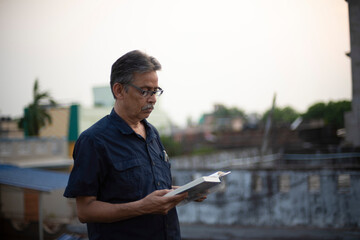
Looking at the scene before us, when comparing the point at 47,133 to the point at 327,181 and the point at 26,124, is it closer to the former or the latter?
the point at 26,124

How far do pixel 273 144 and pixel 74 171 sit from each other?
2136cm

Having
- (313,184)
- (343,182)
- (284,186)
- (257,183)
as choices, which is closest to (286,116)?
(313,184)

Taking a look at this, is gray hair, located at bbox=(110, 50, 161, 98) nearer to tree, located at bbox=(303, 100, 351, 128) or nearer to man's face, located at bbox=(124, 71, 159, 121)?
man's face, located at bbox=(124, 71, 159, 121)

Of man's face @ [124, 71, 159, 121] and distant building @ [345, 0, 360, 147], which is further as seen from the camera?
distant building @ [345, 0, 360, 147]

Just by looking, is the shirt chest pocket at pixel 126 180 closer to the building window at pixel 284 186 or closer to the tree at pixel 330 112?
the tree at pixel 330 112

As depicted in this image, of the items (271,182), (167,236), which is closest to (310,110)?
(271,182)

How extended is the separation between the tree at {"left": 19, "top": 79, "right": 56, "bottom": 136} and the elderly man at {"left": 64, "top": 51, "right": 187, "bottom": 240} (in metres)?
22.6

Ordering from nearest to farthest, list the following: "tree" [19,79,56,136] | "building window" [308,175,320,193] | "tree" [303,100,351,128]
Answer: "tree" [303,100,351,128] → "building window" [308,175,320,193] → "tree" [19,79,56,136]

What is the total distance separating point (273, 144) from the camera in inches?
856

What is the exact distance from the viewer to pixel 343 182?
34.2ft

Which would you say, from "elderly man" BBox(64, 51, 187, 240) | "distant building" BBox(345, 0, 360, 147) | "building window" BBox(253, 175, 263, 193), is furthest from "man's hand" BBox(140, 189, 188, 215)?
"building window" BBox(253, 175, 263, 193)

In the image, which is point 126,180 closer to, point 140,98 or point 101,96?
point 140,98

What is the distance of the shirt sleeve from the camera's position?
54.6 inches

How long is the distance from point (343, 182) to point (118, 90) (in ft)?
34.6
